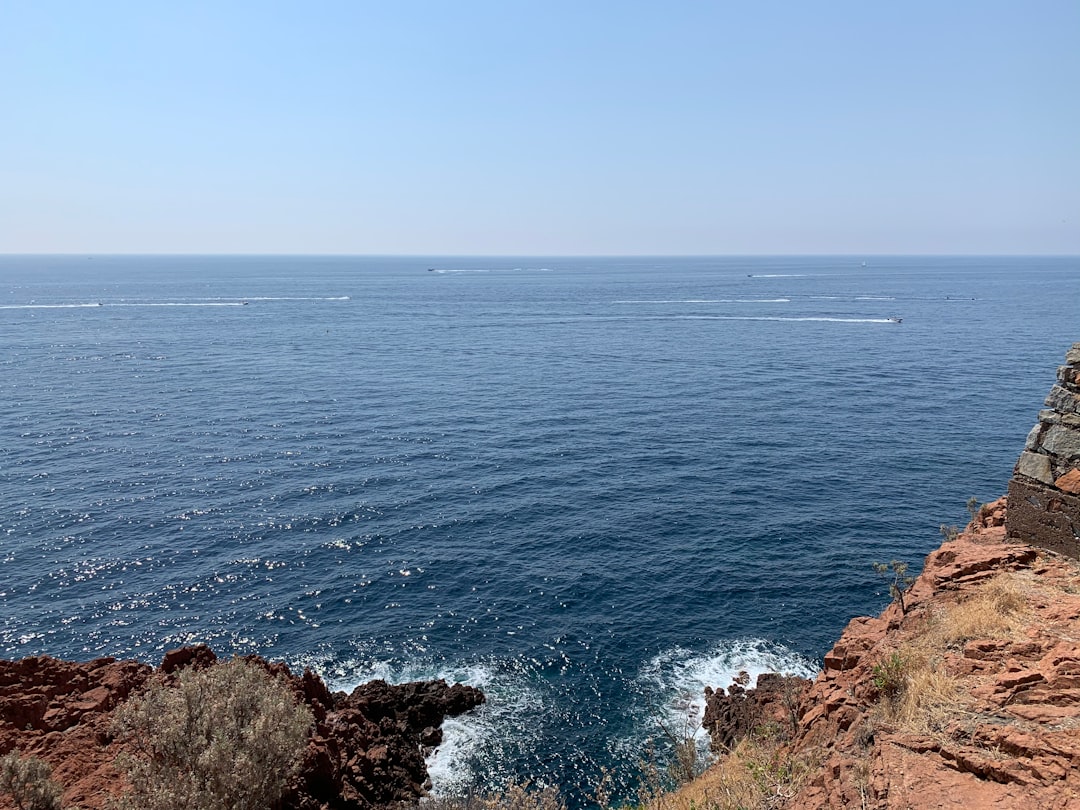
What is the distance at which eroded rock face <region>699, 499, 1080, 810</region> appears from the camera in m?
11.3

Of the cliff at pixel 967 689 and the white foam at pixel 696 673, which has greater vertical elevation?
the cliff at pixel 967 689

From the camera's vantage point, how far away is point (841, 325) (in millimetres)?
143250

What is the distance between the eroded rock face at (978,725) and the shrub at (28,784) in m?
19.5

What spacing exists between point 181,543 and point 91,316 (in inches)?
5909

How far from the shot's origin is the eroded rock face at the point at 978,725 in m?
11.3

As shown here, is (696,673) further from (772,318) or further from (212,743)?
(772,318)

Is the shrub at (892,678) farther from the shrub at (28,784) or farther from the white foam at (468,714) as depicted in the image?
the shrub at (28,784)

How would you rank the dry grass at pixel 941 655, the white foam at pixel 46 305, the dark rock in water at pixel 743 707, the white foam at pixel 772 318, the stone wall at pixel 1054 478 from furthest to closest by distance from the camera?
the white foam at pixel 46 305 → the white foam at pixel 772 318 → the dark rock in water at pixel 743 707 → the stone wall at pixel 1054 478 → the dry grass at pixel 941 655

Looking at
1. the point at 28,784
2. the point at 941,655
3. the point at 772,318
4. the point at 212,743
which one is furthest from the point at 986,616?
the point at 772,318

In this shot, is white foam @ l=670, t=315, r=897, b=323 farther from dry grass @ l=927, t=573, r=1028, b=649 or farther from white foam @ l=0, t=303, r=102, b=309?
white foam @ l=0, t=303, r=102, b=309

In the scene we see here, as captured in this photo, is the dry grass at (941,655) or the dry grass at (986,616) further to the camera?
the dry grass at (986,616)

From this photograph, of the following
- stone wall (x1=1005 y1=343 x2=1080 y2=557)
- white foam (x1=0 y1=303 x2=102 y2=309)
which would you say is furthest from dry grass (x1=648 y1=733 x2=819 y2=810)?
white foam (x1=0 y1=303 x2=102 y2=309)

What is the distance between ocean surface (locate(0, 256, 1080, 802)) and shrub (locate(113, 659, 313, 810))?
9.92 meters

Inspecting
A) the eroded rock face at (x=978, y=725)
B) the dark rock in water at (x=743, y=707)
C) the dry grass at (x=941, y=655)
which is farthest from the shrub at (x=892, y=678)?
the dark rock in water at (x=743, y=707)
